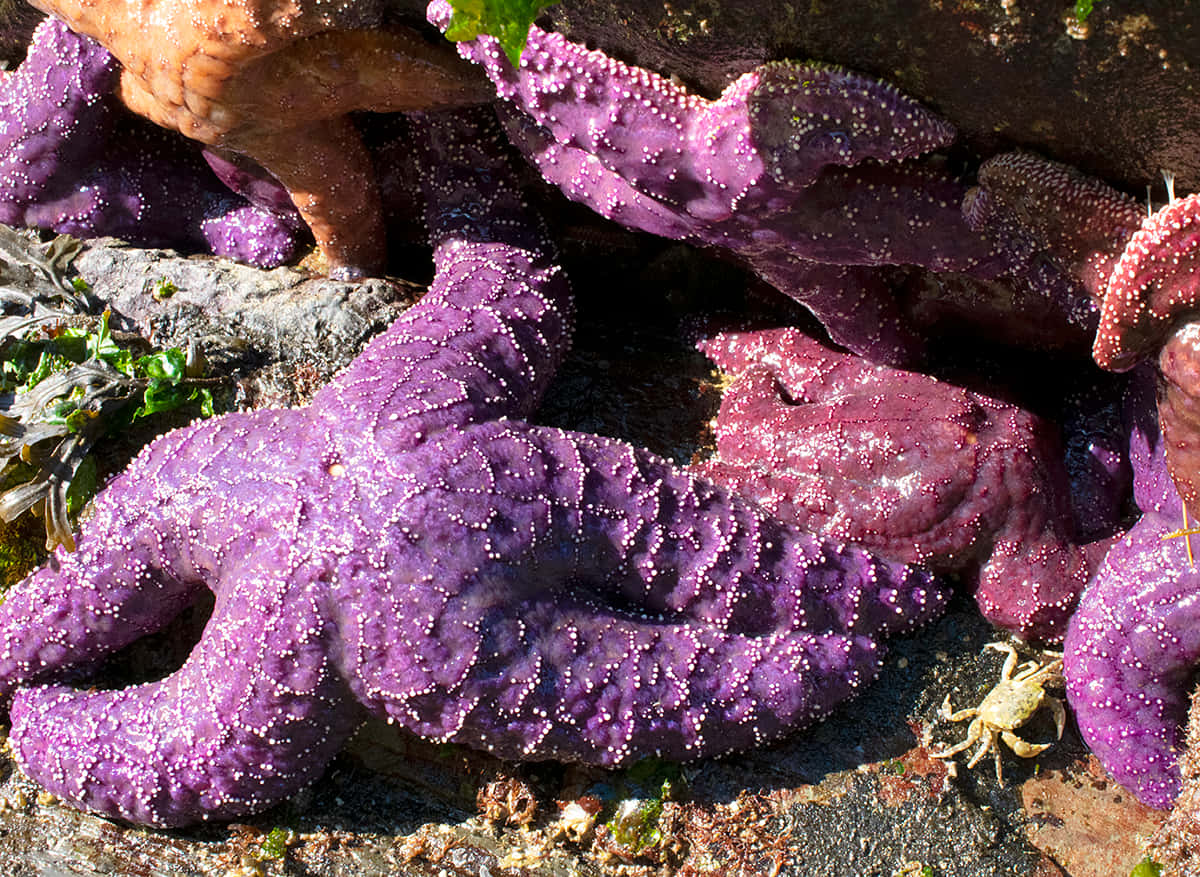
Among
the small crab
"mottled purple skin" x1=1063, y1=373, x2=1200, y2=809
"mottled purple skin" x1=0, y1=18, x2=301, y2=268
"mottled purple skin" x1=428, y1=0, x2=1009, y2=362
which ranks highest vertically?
"mottled purple skin" x1=428, y1=0, x2=1009, y2=362

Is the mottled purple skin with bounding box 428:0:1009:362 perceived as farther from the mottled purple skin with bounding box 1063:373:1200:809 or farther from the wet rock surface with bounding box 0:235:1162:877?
the wet rock surface with bounding box 0:235:1162:877

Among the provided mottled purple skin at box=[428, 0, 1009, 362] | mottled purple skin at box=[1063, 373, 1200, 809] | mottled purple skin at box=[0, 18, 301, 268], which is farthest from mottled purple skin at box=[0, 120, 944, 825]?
mottled purple skin at box=[0, 18, 301, 268]

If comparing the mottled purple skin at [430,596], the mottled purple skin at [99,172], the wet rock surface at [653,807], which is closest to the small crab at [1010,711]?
the wet rock surface at [653,807]

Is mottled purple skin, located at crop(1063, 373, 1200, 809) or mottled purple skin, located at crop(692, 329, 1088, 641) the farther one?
mottled purple skin, located at crop(692, 329, 1088, 641)

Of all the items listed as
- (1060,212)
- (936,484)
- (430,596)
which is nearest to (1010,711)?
(936,484)

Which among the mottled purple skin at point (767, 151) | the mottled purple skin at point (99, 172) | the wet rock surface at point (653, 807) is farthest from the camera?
→ the mottled purple skin at point (99, 172)

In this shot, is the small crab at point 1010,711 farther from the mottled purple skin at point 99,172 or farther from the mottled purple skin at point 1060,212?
the mottled purple skin at point 99,172

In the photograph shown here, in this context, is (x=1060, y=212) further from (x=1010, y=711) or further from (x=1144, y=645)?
(x=1010, y=711)
